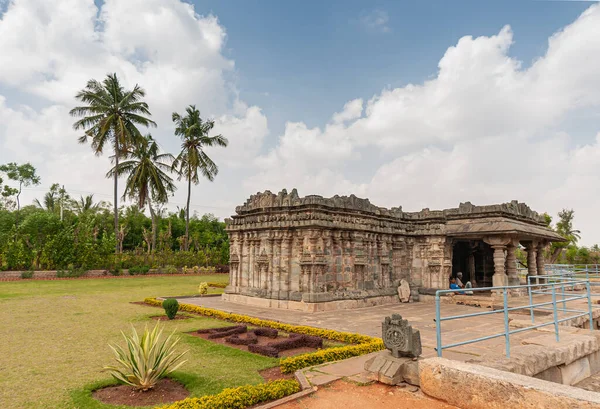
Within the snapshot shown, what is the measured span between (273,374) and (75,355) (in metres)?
4.09

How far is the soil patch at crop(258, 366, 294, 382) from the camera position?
6074 mm

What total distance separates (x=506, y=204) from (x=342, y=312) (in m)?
8.92

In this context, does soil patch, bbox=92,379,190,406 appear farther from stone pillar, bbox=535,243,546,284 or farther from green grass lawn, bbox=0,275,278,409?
stone pillar, bbox=535,243,546,284

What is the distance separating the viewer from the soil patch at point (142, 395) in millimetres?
5171


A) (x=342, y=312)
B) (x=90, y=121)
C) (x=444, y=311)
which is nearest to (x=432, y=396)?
(x=342, y=312)

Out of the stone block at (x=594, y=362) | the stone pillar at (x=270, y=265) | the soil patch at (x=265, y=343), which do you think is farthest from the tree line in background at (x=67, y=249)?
the stone block at (x=594, y=362)

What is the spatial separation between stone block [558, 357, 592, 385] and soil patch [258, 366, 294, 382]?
4.69 m

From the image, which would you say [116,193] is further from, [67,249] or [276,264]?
[276,264]

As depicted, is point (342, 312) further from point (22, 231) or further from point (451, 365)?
point (22, 231)

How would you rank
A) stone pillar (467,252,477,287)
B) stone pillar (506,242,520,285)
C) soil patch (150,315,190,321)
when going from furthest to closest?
1. stone pillar (467,252,477,287)
2. stone pillar (506,242,520,285)
3. soil patch (150,315,190,321)

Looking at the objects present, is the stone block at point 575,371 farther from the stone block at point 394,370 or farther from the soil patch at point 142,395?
the soil patch at point 142,395

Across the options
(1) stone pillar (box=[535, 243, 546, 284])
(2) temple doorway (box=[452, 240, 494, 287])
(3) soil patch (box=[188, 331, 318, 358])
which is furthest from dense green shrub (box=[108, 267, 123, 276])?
(1) stone pillar (box=[535, 243, 546, 284])

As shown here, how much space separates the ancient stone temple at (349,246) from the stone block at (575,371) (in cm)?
741

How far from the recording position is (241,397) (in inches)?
189
